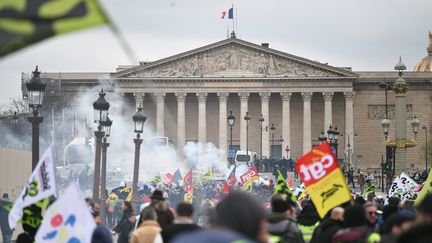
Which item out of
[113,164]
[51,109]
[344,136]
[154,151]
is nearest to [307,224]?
[113,164]

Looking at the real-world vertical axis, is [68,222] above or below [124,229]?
above

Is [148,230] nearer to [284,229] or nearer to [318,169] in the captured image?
[284,229]

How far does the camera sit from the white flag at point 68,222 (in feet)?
32.7

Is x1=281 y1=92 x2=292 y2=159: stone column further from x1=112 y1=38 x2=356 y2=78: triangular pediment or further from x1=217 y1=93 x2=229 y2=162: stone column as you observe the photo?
x1=217 y1=93 x2=229 y2=162: stone column

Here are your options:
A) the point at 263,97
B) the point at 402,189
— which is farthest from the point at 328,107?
the point at 402,189

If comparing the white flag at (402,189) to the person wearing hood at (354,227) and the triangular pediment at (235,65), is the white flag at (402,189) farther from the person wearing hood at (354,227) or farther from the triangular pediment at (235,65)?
the triangular pediment at (235,65)

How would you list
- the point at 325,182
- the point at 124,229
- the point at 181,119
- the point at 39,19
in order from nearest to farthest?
the point at 39,19 < the point at 325,182 < the point at 124,229 < the point at 181,119

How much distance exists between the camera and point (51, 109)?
94.3 metres

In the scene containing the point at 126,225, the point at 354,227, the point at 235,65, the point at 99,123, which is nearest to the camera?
the point at 354,227

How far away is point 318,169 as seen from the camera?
12531 millimetres

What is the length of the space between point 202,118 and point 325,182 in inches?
4152

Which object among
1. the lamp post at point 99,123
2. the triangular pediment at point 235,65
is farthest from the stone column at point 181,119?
the lamp post at point 99,123

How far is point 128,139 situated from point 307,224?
74451 millimetres

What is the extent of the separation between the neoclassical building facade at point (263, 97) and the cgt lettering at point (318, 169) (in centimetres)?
10158
